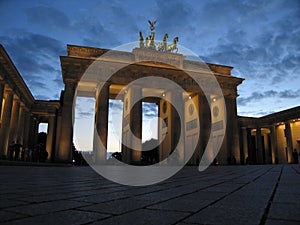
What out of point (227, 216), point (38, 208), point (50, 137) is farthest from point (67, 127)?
point (227, 216)

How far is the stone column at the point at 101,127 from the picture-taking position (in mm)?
28812

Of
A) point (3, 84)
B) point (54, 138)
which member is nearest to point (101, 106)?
point (3, 84)

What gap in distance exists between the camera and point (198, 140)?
1377 inches

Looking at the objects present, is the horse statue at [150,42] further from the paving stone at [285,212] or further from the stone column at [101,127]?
the paving stone at [285,212]

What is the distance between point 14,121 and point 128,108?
46.8ft

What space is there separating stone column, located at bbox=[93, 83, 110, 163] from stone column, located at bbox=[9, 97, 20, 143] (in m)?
10.2

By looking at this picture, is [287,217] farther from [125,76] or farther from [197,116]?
[197,116]

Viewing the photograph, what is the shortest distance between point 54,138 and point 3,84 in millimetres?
13980

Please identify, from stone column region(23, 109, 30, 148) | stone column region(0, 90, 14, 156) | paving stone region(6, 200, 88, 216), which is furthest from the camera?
stone column region(23, 109, 30, 148)

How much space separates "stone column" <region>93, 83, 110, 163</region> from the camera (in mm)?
28812

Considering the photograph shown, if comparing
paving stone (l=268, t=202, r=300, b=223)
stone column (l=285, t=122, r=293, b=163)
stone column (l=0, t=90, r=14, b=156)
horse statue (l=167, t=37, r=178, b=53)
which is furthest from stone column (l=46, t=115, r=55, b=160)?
paving stone (l=268, t=202, r=300, b=223)

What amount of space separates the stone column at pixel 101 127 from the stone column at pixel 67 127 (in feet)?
9.09

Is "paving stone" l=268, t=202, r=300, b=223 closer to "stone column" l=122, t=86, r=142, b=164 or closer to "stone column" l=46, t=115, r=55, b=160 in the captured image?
"stone column" l=122, t=86, r=142, b=164

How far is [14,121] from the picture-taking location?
1292 inches
